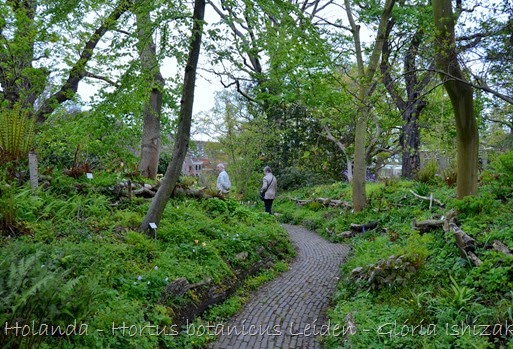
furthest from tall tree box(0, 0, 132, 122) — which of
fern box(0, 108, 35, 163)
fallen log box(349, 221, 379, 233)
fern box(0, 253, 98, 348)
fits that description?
fallen log box(349, 221, 379, 233)

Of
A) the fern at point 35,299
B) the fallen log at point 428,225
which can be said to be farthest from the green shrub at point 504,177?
the fern at point 35,299

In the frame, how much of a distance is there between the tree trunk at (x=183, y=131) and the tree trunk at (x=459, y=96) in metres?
4.14

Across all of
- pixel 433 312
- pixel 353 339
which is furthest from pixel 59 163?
pixel 433 312

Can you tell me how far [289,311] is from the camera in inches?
200

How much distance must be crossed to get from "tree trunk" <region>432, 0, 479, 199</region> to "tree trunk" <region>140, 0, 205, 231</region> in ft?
13.6

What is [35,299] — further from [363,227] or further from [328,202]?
[328,202]

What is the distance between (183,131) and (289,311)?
3.26m

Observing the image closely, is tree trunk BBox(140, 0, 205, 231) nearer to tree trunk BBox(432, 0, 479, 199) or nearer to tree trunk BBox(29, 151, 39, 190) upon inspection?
tree trunk BBox(29, 151, 39, 190)

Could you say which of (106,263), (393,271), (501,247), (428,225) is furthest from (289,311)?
(428,225)

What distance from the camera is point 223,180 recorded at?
1105cm

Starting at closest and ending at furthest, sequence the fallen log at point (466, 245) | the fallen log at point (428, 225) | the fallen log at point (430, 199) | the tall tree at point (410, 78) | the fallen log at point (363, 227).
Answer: the fallen log at point (466, 245) → the fallen log at point (428, 225) → the tall tree at point (410, 78) → the fallen log at point (430, 199) → the fallen log at point (363, 227)

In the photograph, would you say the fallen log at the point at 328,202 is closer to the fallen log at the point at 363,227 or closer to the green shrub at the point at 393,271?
the fallen log at the point at 363,227

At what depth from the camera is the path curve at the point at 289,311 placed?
427 centimetres

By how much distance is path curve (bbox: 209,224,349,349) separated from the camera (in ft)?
14.0
